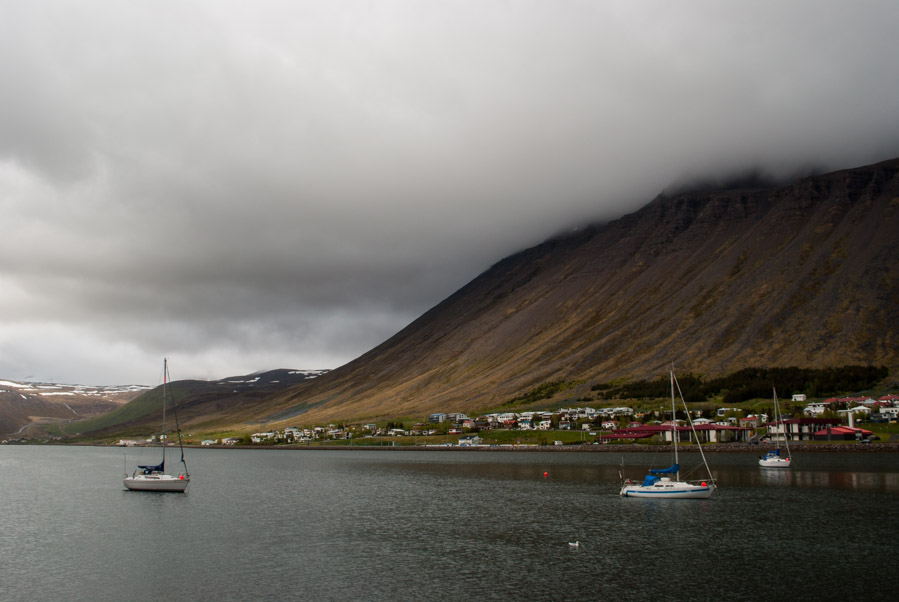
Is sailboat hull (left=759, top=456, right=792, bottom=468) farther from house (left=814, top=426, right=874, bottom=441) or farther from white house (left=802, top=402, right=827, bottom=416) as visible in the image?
white house (left=802, top=402, right=827, bottom=416)

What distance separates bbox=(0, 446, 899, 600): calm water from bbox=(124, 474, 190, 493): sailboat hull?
272 centimetres

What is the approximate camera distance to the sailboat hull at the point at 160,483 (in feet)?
317

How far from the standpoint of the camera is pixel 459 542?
5603 centimetres

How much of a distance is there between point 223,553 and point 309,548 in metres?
6.47

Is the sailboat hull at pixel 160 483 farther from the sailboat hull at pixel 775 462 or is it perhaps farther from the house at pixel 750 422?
the house at pixel 750 422

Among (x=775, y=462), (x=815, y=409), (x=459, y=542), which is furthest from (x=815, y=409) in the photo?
(x=459, y=542)

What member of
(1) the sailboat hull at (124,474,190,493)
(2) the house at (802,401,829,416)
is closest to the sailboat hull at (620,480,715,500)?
(1) the sailboat hull at (124,474,190,493)

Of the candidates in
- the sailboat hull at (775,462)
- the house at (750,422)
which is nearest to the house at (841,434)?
the house at (750,422)

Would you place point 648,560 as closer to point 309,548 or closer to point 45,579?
point 309,548

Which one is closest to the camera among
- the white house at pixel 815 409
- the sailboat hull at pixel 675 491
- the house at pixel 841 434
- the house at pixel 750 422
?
the sailboat hull at pixel 675 491

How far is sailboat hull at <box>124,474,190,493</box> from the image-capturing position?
9656 cm

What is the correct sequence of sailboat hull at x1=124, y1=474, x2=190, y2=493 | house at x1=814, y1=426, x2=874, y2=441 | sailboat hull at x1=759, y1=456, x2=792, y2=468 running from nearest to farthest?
sailboat hull at x1=124, y1=474, x2=190, y2=493 → sailboat hull at x1=759, y1=456, x2=792, y2=468 → house at x1=814, y1=426, x2=874, y2=441

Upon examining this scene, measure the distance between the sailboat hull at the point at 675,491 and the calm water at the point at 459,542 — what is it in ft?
4.92

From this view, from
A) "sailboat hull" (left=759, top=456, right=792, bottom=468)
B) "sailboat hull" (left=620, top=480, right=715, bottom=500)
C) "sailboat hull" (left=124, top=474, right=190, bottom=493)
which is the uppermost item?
"sailboat hull" (left=124, top=474, right=190, bottom=493)
